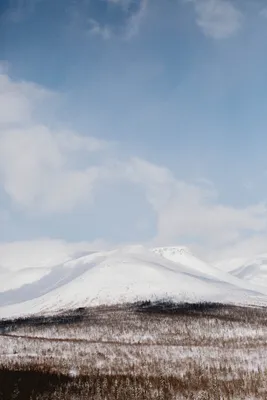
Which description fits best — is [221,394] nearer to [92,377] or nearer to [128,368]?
[92,377]

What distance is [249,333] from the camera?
197875 mm

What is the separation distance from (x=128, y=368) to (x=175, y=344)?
56.5 meters

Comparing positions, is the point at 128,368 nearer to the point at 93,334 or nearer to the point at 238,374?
the point at 238,374

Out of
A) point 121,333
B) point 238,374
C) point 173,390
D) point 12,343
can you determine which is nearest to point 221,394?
point 173,390

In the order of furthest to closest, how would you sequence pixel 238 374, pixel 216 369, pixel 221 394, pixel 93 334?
pixel 93 334 < pixel 216 369 < pixel 238 374 < pixel 221 394

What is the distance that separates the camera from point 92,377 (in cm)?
9631

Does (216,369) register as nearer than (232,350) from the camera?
Yes

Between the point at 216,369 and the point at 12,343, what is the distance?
7804 cm

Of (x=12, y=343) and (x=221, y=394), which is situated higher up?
(x=12, y=343)

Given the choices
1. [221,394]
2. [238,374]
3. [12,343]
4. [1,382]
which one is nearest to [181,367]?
[238,374]

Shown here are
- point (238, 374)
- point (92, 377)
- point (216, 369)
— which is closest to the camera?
point (92, 377)

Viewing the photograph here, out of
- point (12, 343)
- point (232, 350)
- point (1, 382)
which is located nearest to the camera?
point (1, 382)

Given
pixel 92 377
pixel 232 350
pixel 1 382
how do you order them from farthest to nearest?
1. pixel 232 350
2. pixel 92 377
3. pixel 1 382

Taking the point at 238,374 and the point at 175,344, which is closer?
the point at 238,374
